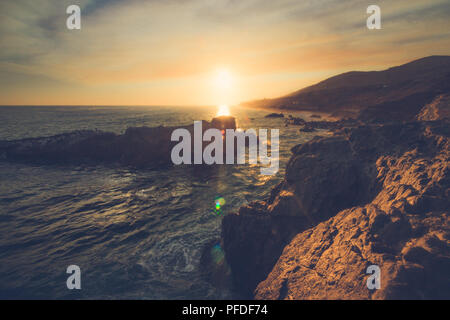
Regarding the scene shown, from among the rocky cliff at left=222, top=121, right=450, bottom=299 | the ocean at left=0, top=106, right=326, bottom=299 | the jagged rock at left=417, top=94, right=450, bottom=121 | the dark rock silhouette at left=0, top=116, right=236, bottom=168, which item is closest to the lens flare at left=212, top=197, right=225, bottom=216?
the ocean at left=0, top=106, right=326, bottom=299

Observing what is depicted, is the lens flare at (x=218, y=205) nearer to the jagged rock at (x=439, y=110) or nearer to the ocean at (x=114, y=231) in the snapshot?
the ocean at (x=114, y=231)

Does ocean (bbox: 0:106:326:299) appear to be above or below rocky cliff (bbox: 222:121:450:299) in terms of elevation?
below

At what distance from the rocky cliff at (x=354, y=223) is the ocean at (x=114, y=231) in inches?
97.8

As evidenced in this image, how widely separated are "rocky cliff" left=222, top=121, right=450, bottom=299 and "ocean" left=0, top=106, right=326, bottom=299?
2485 mm

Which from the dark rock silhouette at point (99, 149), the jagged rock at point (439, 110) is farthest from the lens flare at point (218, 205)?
the dark rock silhouette at point (99, 149)

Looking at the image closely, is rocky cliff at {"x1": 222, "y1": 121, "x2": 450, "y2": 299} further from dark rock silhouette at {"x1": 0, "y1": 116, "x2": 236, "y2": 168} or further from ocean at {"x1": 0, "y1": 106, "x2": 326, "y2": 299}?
dark rock silhouette at {"x1": 0, "y1": 116, "x2": 236, "y2": 168}

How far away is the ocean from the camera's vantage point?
26.8 ft

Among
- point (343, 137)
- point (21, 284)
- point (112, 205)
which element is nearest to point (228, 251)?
point (343, 137)

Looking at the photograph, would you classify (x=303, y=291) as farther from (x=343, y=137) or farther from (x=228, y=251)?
(x=343, y=137)

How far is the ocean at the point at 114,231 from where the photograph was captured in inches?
321

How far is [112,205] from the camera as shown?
15.0 m
